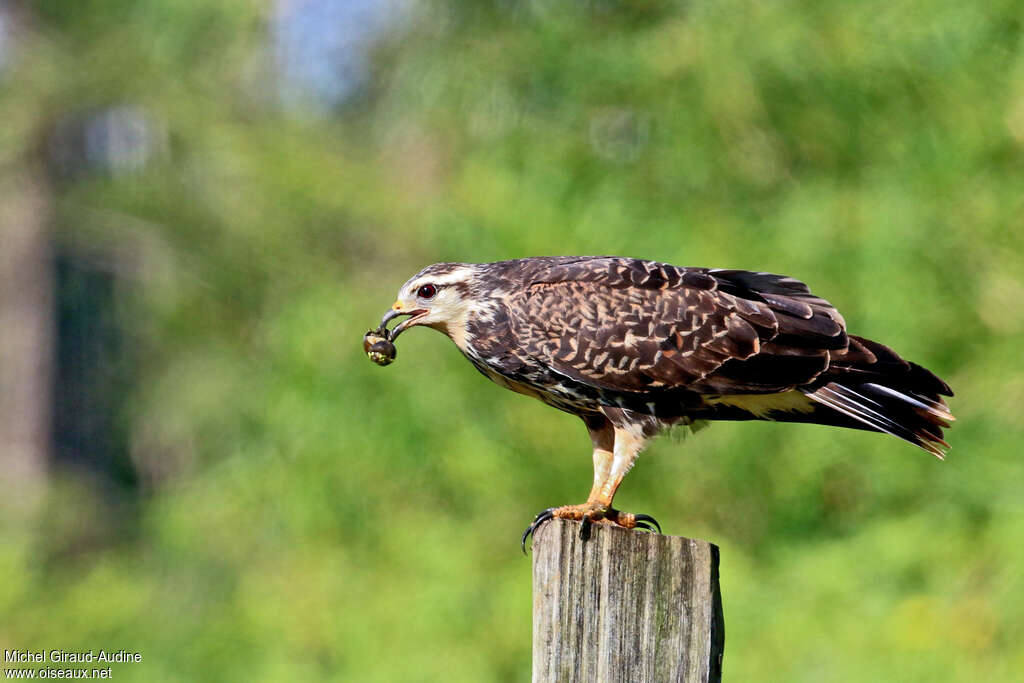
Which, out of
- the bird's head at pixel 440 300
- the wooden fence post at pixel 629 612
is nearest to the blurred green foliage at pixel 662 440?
the bird's head at pixel 440 300

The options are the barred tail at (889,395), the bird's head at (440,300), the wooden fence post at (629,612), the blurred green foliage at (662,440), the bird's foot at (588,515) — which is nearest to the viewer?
the wooden fence post at (629,612)

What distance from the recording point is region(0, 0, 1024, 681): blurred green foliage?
808cm

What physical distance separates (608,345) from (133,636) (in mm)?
9778

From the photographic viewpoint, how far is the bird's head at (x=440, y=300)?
13.8ft

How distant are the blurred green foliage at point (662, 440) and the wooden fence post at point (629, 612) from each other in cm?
494

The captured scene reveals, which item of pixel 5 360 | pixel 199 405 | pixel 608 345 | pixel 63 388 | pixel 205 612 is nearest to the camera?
pixel 608 345

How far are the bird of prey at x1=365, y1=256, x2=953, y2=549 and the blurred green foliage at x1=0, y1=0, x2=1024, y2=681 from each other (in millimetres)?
3869

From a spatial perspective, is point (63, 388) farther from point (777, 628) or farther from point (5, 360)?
point (777, 628)

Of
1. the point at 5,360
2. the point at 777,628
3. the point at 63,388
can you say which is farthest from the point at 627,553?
the point at 63,388

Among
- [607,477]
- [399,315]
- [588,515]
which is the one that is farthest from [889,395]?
[399,315]

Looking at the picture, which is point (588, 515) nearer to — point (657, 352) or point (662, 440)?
point (657, 352)

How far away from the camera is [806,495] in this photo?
28.8 ft

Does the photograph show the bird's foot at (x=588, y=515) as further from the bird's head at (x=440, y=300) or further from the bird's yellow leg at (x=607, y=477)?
the bird's head at (x=440, y=300)

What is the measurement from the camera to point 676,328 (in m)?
4.02
